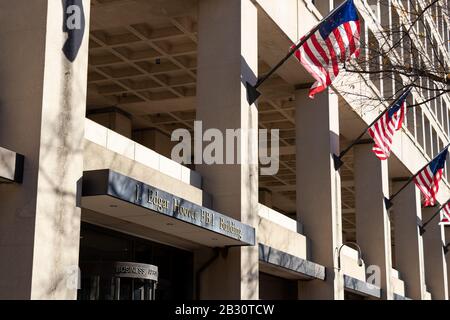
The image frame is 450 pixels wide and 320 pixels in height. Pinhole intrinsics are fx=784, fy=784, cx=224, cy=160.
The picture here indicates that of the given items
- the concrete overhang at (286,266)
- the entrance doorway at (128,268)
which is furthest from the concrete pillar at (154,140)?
the entrance doorway at (128,268)

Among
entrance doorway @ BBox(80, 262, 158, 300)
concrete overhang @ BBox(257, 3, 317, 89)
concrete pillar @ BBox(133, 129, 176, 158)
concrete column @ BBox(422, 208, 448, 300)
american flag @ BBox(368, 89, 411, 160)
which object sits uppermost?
concrete overhang @ BBox(257, 3, 317, 89)

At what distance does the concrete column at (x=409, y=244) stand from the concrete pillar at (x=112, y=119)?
1544 cm

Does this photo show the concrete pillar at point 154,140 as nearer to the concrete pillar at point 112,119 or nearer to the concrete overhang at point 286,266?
the concrete pillar at point 112,119

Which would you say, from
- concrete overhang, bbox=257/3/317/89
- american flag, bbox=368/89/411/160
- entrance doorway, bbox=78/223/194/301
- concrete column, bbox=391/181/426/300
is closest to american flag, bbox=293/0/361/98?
concrete overhang, bbox=257/3/317/89

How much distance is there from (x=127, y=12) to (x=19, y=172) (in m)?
9.83

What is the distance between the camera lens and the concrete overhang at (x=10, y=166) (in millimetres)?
11609

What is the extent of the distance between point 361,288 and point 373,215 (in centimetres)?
476

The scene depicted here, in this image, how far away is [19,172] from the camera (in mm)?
11969

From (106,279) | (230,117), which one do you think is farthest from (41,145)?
(230,117)

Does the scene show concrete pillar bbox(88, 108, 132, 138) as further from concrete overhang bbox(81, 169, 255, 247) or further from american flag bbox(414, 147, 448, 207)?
concrete overhang bbox(81, 169, 255, 247)

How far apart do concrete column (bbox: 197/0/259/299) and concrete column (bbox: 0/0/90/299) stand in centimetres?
582

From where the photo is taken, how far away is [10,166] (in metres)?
11.8

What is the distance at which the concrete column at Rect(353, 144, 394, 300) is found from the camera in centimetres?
3088

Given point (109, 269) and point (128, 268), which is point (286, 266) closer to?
point (128, 268)
